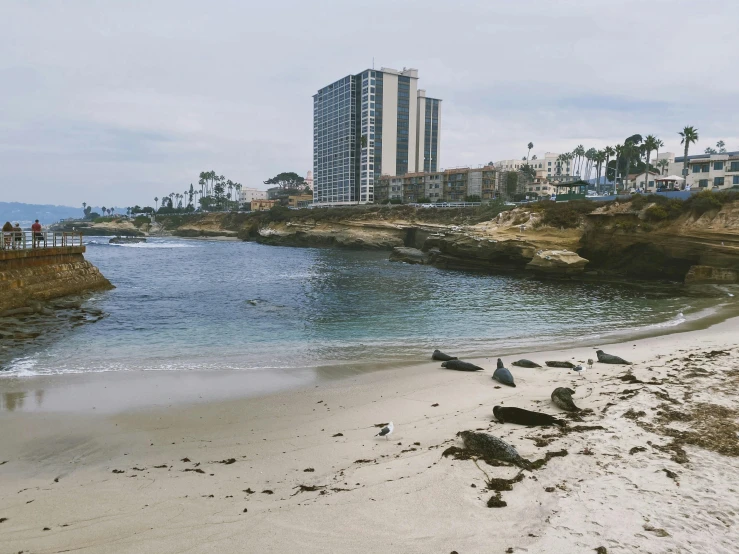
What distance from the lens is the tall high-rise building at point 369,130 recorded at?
498 ft

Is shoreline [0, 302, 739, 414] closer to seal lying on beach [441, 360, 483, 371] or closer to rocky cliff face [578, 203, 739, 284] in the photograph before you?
seal lying on beach [441, 360, 483, 371]

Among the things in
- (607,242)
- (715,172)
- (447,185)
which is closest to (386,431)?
(607,242)

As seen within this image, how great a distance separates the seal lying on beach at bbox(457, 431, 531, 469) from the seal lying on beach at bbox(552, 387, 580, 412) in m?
2.49

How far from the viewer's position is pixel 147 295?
28406 millimetres

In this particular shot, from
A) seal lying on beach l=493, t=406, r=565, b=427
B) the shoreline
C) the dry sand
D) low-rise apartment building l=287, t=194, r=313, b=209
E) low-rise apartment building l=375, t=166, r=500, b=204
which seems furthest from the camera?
low-rise apartment building l=287, t=194, r=313, b=209

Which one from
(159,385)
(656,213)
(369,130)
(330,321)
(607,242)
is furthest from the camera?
(369,130)

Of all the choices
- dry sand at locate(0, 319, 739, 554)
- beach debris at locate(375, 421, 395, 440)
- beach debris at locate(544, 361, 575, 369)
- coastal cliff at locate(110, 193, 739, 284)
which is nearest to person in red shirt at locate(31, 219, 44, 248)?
dry sand at locate(0, 319, 739, 554)

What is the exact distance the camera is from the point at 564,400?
8.97 meters

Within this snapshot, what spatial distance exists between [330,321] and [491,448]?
14.5 meters

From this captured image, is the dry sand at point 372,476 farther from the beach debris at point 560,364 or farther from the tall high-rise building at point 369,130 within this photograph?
the tall high-rise building at point 369,130

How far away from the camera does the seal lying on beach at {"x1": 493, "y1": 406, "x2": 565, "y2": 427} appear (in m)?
8.09

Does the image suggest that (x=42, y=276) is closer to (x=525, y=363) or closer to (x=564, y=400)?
(x=525, y=363)

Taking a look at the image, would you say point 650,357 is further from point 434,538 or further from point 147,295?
point 147,295

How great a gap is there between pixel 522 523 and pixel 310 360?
9.98m
